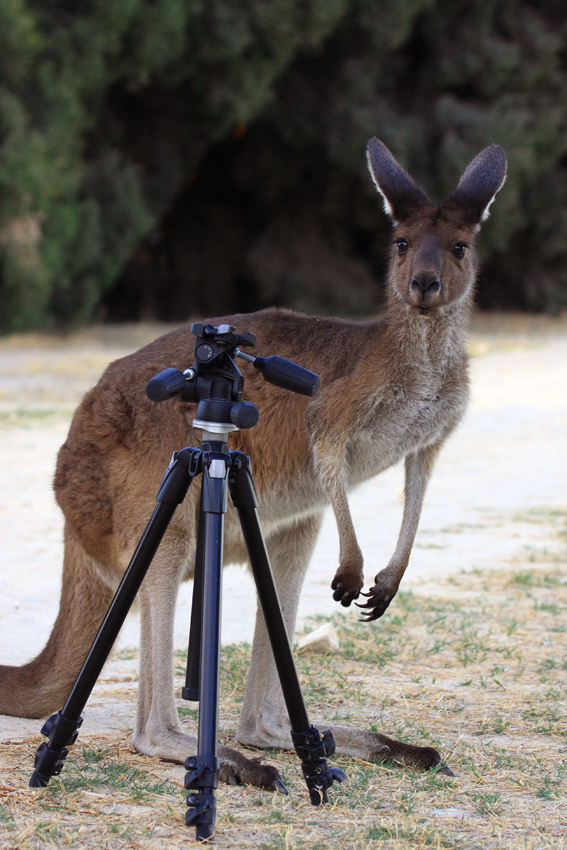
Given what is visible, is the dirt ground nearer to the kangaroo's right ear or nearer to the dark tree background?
the kangaroo's right ear

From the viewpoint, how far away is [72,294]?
50.9 ft

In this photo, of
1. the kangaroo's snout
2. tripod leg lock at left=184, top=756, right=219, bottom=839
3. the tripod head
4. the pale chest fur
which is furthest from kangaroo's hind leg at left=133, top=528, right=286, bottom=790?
the kangaroo's snout

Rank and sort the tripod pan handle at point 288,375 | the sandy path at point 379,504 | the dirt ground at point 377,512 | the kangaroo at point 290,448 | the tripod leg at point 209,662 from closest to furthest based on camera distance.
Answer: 1. the tripod leg at point 209,662
2. the tripod pan handle at point 288,375
3. the kangaroo at point 290,448
4. the dirt ground at point 377,512
5. the sandy path at point 379,504

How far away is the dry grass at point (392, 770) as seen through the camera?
2348mm

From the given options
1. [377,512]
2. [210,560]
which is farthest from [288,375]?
[377,512]

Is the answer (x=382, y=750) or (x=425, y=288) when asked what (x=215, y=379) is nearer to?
(x=425, y=288)

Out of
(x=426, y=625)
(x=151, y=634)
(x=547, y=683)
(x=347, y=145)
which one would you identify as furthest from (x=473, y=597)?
(x=347, y=145)

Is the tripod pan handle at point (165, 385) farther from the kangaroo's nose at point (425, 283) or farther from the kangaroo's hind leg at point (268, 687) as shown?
the kangaroo's hind leg at point (268, 687)

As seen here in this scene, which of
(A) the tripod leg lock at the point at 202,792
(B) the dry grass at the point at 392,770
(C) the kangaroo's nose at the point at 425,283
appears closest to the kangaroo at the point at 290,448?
(C) the kangaroo's nose at the point at 425,283

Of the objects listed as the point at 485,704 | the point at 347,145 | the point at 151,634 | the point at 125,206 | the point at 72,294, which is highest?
the point at 347,145

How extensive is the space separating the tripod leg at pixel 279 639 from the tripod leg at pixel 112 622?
0.12m

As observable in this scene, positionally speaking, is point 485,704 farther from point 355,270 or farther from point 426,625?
A: point 355,270

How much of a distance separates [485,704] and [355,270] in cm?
1576

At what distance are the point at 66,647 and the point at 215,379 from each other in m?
1.09
